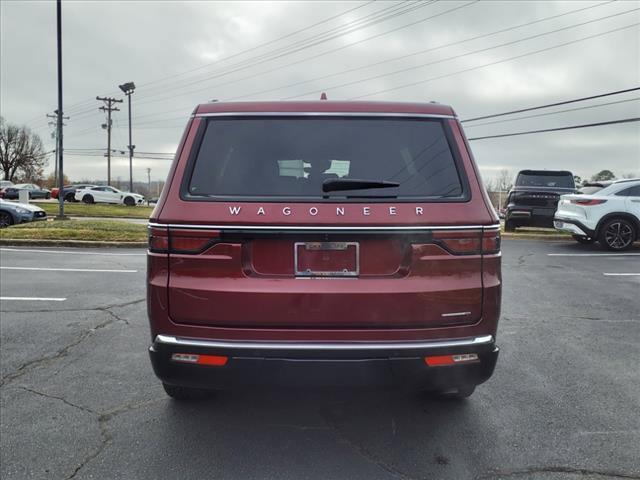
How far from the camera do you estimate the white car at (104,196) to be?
35.9 meters

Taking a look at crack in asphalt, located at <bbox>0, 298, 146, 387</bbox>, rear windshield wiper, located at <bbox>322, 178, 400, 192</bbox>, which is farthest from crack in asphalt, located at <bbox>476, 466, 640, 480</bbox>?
crack in asphalt, located at <bbox>0, 298, 146, 387</bbox>

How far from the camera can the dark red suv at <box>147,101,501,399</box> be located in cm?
242

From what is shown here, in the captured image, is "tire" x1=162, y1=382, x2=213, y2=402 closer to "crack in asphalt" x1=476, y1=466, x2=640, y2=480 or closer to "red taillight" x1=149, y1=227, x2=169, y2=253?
"red taillight" x1=149, y1=227, x2=169, y2=253

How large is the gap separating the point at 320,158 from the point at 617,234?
36.7 ft

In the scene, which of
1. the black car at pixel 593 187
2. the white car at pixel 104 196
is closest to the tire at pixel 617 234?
the black car at pixel 593 187

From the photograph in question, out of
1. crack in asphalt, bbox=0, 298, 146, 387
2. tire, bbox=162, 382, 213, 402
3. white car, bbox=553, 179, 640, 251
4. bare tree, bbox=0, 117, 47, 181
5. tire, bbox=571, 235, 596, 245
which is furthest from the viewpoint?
bare tree, bbox=0, 117, 47, 181

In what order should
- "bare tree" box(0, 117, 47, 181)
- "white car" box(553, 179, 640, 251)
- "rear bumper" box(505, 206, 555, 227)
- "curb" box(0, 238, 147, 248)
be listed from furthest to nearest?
"bare tree" box(0, 117, 47, 181) < "rear bumper" box(505, 206, 555, 227) < "curb" box(0, 238, 147, 248) < "white car" box(553, 179, 640, 251)

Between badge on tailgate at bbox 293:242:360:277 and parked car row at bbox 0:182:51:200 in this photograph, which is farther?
parked car row at bbox 0:182:51:200

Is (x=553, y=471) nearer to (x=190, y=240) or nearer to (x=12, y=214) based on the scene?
(x=190, y=240)

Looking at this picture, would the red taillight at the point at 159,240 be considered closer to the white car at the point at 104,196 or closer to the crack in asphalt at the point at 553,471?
the crack in asphalt at the point at 553,471

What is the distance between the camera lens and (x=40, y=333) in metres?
4.91

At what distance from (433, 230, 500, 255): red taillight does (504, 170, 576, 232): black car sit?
1270 cm

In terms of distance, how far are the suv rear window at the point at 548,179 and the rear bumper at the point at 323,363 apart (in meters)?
13.1

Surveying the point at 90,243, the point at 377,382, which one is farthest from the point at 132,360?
the point at 90,243
